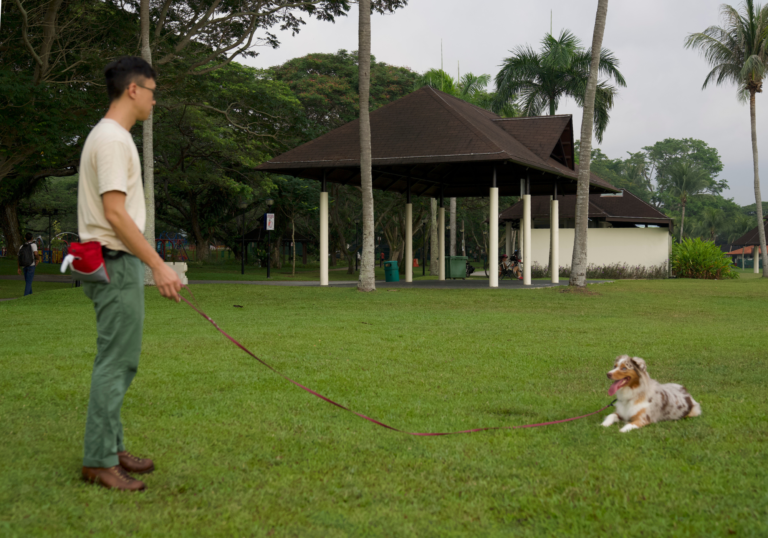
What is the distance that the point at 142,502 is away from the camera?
3463 millimetres

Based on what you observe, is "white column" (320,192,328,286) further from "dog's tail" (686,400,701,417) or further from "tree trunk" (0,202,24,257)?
"tree trunk" (0,202,24,257)

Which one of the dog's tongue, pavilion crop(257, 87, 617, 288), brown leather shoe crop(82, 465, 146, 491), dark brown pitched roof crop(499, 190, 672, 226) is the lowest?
brown leather shoe crop(82, 465, 146, 491)

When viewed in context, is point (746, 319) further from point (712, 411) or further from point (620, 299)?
point (712, 411)

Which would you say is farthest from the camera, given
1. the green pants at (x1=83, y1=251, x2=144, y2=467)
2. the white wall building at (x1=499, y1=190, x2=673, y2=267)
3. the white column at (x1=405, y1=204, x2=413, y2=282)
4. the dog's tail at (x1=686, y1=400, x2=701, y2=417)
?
the white wall building at (x1=499, y1=190, x2=673, y2=267)

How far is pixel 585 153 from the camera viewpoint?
20.3 meters

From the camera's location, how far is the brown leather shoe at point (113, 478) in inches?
140

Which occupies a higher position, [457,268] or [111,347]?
[111,347]

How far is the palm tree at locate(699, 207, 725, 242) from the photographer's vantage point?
8138 centimetres

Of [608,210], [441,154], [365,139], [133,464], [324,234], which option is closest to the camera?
[133,464]

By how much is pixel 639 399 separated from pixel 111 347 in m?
3.63

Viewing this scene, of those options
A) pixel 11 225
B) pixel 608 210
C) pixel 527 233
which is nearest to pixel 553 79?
pixel 608 210

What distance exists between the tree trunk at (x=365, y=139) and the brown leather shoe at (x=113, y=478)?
15.9 meters

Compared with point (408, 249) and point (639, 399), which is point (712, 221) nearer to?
point (408, 249)

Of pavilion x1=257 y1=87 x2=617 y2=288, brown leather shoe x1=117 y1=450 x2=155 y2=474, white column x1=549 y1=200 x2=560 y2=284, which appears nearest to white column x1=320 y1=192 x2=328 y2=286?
pavilion x1=257 y1=87 x2=617 y2=288
